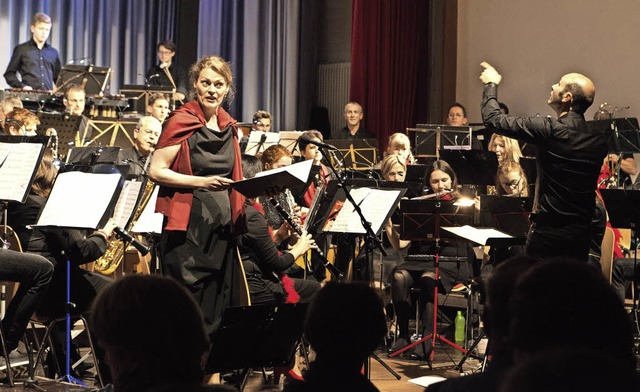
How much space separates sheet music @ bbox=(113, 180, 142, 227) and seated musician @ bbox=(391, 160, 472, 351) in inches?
82.8

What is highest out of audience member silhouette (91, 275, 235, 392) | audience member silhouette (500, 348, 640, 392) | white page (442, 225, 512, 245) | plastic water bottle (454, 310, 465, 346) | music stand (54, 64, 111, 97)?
music stand (54, 64, 111, 97)

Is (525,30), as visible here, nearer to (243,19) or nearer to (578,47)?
(578,47)

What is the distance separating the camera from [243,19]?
13.3 meters

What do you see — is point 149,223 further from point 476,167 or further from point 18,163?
point 476,167

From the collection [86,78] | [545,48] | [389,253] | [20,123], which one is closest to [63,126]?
[20,123]

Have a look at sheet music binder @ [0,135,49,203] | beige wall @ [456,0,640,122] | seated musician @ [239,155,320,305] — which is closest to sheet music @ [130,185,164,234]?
seated musician @ [239,155,320,305]

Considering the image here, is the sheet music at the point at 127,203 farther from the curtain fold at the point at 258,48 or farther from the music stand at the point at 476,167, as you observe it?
the curtain fold at the point at 258,48

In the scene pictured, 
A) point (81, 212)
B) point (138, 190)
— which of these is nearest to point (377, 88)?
point (138, 190)

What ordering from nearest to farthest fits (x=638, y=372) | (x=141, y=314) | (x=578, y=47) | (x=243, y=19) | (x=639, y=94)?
(x=638, y=372)
(x=141, y=314)
(x=639, y=94)
(x=578, y=47)
(x=243, y=19)

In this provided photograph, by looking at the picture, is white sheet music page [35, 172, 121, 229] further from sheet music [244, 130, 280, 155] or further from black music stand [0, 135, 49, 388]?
sheet music [244, 130, 280, 155]

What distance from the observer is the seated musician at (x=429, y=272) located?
6469 millimetres

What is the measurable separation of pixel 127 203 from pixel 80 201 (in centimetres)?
78

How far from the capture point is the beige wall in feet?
33.0

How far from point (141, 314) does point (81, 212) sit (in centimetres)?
284
